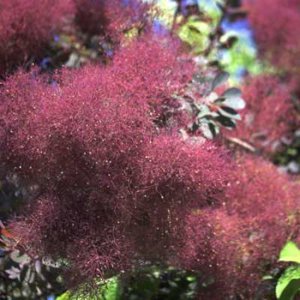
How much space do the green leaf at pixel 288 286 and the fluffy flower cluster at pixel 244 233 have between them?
100 mm

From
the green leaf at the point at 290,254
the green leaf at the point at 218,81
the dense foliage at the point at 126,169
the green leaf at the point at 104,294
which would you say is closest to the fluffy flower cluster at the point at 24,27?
the dense foliage at the point at 126,169

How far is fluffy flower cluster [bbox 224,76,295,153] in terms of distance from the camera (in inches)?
77.7

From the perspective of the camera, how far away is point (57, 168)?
135 centimetres

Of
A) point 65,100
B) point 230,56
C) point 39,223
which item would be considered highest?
point 65,100

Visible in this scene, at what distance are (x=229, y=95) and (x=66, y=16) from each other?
487 millimetres

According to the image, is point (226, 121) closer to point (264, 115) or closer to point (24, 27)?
point (264, 115)

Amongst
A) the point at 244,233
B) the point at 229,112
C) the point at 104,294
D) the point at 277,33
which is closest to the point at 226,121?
the point at 229,112

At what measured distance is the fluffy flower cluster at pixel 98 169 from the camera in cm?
130

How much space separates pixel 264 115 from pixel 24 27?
0.79 m

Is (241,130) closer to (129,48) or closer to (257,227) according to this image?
(257,227)

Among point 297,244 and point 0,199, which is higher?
point 0,199

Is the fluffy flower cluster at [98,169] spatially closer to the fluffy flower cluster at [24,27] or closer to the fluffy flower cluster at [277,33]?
the fluffy flower cluster at [24,27]

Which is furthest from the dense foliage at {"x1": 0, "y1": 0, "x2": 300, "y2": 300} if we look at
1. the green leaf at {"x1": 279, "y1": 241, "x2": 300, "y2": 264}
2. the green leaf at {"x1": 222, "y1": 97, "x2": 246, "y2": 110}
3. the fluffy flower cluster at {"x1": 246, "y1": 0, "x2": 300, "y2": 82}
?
the fluffy flower cluster at {"x1": 246, "y1": 0, "x2": 300, "y2": 82}

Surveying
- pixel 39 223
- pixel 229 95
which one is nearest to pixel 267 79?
pixel 229 95
